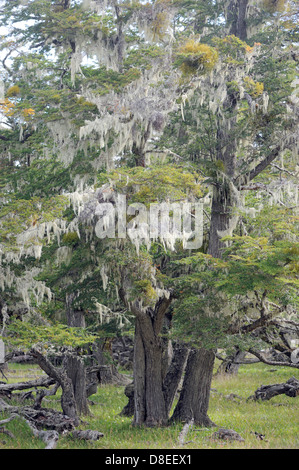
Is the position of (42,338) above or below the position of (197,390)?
above

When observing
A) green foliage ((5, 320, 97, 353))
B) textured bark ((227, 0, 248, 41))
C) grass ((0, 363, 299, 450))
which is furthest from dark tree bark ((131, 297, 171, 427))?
textured bark ((227, 0, 248, 41))

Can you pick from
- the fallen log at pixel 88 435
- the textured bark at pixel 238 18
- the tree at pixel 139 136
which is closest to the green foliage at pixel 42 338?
the tree at pixel 139 136

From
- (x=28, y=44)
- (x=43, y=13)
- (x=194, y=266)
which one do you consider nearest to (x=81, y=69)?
(x=43, y=13)

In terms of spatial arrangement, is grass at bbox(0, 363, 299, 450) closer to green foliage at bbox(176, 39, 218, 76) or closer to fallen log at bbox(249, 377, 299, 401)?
fallen log at bbox(249, 377, 299, 401)

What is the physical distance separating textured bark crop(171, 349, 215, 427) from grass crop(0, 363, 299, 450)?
551 millimetres

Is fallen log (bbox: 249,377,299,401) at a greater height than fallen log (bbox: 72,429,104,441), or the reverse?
fallen log (bbox: 72,429,104,441)

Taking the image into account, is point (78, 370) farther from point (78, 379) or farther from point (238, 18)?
point (238, 18)

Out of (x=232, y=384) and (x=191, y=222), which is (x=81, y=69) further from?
(x=232, y=384)

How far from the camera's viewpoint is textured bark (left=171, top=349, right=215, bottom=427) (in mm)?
14414

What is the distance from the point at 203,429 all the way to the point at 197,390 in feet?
3.78

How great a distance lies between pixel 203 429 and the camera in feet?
44.3

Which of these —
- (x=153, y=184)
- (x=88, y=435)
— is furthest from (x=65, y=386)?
(x=153, y=184)

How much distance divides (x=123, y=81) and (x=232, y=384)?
1501 centimetres

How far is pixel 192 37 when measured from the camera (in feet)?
49.5
